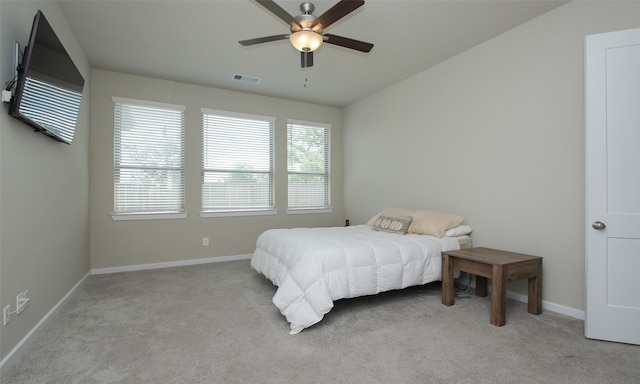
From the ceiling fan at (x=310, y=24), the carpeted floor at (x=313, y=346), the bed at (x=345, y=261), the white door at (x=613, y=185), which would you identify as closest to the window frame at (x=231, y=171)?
the bed at (x=345, y=261)

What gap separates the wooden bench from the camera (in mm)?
2514

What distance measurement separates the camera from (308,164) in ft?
18.9


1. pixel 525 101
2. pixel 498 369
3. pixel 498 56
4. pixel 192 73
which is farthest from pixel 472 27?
pixel 192 73

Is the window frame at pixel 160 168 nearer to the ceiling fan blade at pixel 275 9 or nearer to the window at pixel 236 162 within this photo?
the window at pixel 236 162

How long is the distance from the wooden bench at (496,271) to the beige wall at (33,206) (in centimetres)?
336

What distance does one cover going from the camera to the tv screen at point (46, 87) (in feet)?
6.26

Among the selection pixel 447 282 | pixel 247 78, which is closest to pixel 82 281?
pixel 247 78

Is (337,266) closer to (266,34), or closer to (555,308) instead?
(555,308)

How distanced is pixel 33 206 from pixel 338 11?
8.69ft

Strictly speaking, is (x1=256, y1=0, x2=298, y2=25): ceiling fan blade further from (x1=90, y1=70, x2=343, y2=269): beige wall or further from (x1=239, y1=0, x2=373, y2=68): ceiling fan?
(x1=90, y1=70, x2=343, y2=269): beige wall

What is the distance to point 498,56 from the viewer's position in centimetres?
330

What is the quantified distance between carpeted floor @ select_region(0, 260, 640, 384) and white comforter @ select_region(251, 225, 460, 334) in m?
0.21

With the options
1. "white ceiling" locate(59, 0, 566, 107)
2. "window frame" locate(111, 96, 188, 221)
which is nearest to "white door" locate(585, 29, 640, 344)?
"white ceiling" locate(59, 0, 566, 107)

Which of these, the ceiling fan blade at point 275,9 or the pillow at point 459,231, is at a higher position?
the ceiling fan blade at point 275,9
